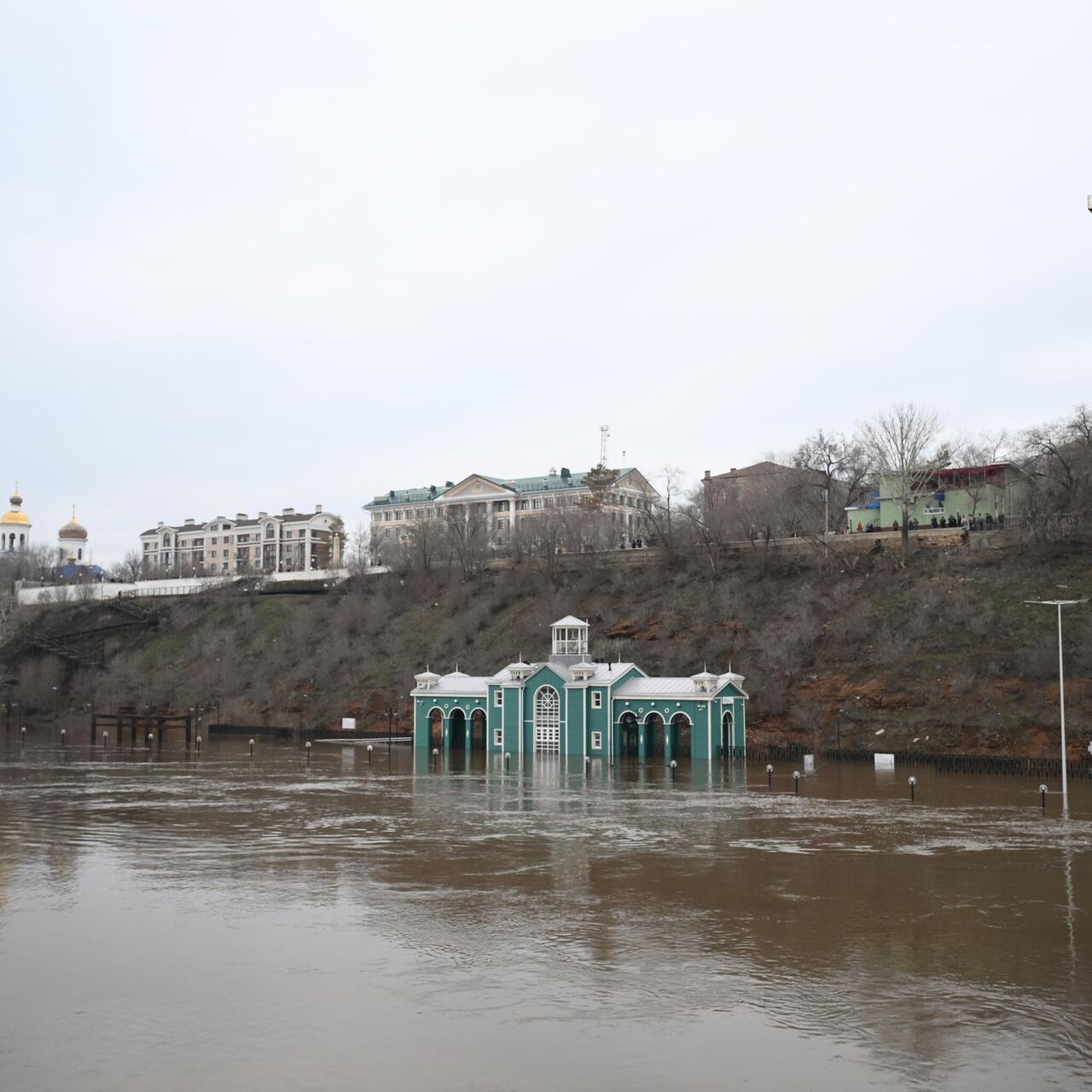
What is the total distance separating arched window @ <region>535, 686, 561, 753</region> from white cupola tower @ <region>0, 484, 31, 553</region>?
131880 millimetres

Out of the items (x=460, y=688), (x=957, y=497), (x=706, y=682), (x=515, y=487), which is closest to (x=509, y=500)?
(x=515, y=487)

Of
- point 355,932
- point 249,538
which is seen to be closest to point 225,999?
point 355,932

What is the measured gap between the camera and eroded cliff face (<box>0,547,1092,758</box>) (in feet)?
202

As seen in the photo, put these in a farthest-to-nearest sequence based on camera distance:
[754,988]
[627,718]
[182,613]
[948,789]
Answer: [182,613] < [627,718] < [948,789] < [754,988]

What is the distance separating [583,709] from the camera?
6247cm

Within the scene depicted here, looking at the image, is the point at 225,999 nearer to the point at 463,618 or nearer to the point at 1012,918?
the point at 1012,918

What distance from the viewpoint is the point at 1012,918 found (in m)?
21.1

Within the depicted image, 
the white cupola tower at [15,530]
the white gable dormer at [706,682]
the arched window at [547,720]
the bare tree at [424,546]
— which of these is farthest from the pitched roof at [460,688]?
the white cupola tower at [15,530]

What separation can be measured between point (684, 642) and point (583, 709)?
1581cm

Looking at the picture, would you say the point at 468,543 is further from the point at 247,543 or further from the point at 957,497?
the point at 247,543

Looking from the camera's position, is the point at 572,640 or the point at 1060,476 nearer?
the point at 572,640

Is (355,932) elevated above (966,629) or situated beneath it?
situated beneath

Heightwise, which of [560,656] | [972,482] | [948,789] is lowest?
[948,789]

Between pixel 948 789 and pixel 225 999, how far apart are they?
118ft
